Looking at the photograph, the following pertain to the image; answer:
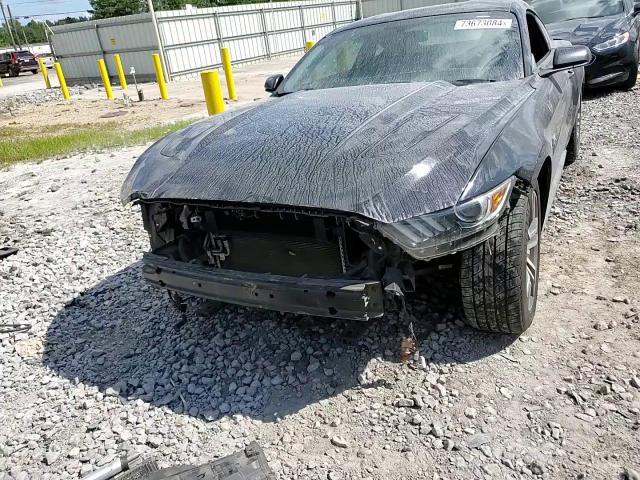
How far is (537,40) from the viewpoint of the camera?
3.83 m

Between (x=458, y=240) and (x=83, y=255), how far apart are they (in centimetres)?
341

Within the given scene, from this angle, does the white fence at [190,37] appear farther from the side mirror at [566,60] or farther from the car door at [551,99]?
the side mirror at [566,60]

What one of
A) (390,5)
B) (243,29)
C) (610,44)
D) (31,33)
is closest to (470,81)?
(610,44)

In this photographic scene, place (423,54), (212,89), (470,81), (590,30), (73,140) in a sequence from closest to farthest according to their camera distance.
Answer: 1. (470,81)
2. (423,54)
3. (590,30)
4. (212,89)
5. (73,140)

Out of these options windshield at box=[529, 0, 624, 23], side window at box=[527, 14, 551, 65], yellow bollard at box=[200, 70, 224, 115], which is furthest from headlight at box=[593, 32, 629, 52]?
yellow bollard at box=[200, 70, 224, 115]

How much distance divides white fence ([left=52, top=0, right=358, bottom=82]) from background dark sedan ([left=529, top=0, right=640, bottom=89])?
1472 cm

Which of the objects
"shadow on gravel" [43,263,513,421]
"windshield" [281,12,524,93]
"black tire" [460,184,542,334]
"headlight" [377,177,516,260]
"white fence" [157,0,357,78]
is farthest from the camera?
"white fence" [157,0,357,78]

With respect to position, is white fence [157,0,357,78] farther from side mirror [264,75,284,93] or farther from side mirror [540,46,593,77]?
side mirror [540,46,593,77]

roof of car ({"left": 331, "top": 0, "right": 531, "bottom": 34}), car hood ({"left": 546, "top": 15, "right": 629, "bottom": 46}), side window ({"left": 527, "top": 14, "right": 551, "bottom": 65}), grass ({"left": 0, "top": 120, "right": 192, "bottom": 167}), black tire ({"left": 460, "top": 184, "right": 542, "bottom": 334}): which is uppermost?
roof of car ({"left": 331, "top": 0, "right": 531, "bottom": 34})

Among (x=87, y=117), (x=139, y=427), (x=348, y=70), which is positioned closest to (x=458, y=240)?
(x=139, y=427)

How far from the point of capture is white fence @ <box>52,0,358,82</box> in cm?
1972

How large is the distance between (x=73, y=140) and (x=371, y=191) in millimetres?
8725

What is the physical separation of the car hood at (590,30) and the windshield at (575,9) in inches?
10.4

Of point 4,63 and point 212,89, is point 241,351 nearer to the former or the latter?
point 212,89
